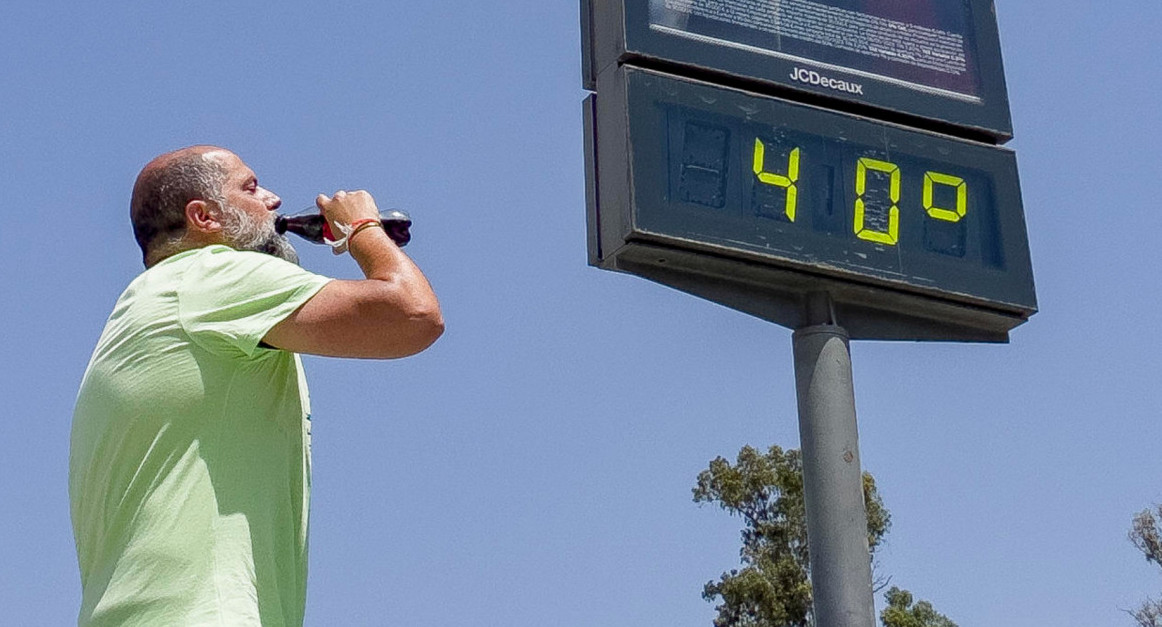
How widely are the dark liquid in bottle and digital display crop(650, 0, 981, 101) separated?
104 inches

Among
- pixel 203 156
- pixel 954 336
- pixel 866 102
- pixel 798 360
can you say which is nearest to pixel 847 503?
pixel 798 360

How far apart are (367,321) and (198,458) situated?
34 cm

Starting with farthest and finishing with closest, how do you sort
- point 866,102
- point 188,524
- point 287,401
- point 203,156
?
1. point 866,102
2. point 203,156
3. point 287,401
4. point 188,524

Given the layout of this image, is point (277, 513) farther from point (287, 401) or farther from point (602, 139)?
point (602, 139)

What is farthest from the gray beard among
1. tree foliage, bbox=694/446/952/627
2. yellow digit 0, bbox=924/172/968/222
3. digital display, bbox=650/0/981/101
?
tree foliage, bbox=694/446/952/627

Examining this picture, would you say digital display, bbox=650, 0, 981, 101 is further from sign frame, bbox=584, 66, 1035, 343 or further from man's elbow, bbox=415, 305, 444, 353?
man's elbow, bbox=415, 305, 444, 353

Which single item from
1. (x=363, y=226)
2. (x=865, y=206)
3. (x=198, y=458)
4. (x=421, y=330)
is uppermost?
(x=865, y=206)

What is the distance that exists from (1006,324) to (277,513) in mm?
3967

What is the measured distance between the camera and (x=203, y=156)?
294 cm

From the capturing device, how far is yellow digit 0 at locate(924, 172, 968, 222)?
232 inches

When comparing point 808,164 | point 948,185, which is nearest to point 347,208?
point 808,164

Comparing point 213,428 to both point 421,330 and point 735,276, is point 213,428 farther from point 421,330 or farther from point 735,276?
point 735,276

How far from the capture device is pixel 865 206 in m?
5.75

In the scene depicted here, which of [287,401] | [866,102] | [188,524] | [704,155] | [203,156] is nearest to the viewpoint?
[188,524]
